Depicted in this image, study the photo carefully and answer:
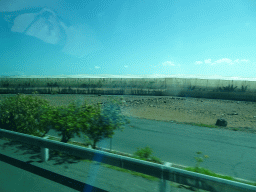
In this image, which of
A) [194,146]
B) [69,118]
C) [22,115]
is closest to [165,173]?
[69,118]

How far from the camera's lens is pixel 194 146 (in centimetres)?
845

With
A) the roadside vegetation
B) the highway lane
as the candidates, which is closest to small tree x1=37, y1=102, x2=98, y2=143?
the roadside vegetation

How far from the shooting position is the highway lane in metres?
6.45

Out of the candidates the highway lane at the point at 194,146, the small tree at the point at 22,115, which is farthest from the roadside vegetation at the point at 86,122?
the highway lane at the point at 194,146

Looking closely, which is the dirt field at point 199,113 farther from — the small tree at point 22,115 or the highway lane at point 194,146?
the small tree at point 22,115

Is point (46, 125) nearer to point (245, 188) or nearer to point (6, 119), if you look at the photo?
point (6, 119)

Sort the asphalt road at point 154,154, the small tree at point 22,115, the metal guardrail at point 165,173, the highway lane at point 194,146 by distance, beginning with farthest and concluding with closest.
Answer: the small tree at point 22,115, the highway lane at point 194,146, the asphalt road at point 154,154, the metal guardrail at point 165,173

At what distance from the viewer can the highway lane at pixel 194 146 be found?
6445 mm

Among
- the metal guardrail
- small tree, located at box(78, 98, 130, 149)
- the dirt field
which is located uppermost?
small tree, located at box(78, 98, 130, 149)

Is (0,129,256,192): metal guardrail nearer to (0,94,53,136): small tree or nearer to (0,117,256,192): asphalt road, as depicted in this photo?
(0,117,256,192): asphalt road

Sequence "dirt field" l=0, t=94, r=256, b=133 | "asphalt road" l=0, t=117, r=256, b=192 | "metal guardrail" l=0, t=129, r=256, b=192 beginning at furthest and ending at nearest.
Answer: "dirt field" l=0, t=94, r=256, b=133
"asphalt road" l=0, t=117, r=256, b=192
"metal guardrail" l=0, t=129, r=256, b=192

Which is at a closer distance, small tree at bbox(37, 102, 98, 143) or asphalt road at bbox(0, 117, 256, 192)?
asphalt road at bbox(0, 117, 256, 192)

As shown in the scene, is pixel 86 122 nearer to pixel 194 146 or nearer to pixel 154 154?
pixel 154 154

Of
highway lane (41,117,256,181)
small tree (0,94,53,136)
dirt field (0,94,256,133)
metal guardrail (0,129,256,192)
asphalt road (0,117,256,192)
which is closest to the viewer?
metal guardrail (0,129,256,192)
